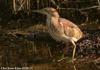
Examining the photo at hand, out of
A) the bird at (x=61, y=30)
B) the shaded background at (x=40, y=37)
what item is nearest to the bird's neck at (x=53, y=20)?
the bird at (x=61, y=30)

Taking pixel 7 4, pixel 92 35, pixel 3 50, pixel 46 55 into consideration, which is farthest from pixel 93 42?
pixel 7 4

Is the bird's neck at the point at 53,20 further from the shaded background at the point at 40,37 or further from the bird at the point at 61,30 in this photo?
the shaded background at the point at 40,37

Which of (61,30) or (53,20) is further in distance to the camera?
(53,20)

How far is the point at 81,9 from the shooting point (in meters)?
9.34

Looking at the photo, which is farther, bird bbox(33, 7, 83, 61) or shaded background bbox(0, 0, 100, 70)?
bird bbox(33, 7, 83, 61)

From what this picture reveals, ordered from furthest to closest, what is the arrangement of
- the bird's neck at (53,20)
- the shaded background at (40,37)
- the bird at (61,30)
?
the bird's neck at (53,20)
the bird at (61,30)
the shaded background at (40,37)

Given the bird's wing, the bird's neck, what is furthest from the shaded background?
the bird's neck

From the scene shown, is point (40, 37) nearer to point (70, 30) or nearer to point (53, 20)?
point (53, 20)

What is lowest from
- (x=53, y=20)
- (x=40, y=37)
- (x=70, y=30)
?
(x=40, y=37)

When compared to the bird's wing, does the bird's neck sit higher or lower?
higher

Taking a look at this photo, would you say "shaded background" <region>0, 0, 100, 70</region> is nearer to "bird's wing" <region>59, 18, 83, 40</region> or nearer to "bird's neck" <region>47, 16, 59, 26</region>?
"bird's wing" <region>59, 18, 83, 40</region>

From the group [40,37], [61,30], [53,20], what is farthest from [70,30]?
[40,37]

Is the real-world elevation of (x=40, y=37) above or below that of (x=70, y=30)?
below

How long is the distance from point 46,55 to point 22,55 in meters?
0.46
